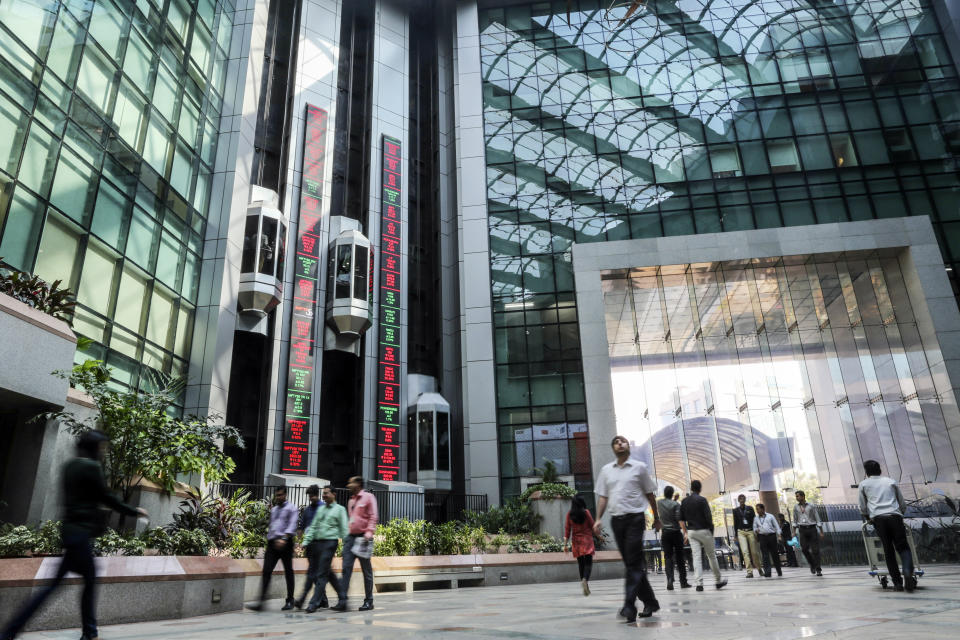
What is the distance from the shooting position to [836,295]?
27.3 metres

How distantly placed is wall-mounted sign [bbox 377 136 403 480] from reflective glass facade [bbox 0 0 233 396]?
986cm

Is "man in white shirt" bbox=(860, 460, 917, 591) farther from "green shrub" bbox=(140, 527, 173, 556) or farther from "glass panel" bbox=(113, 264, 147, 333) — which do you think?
"glass panel" bbox=(113, 264, 147, 333)

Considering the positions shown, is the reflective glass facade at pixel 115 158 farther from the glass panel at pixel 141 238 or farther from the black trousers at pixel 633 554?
the black trousers at pixel 633 554

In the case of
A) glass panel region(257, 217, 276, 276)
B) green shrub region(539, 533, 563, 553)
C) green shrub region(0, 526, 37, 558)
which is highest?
glass panel region(257, 217, 276, 276)

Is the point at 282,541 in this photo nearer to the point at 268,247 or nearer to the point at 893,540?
the point at 893,540

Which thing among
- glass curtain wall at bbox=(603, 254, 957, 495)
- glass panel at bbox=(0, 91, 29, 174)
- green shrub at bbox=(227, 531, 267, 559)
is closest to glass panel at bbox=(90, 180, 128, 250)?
glass panel at bbox=(0, 91, 29, 174)

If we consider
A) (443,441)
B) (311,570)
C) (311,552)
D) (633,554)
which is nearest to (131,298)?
(311,552)

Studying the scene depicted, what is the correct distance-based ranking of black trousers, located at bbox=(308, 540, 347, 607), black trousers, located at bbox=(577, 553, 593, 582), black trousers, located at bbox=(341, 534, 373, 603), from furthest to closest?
black trousers, located at bbox=(577, 553, 593, 582) < black trousers, located at bbox=(341, 534, 373, 603) < black trousers, located at bbox=(308, 540, 347, 607)

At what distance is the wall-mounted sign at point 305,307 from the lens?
2586 centimetres

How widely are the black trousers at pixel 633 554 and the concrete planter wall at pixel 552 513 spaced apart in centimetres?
1565

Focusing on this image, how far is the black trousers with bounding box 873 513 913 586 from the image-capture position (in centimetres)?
782

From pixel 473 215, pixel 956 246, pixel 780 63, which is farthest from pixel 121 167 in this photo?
pixel 956 246

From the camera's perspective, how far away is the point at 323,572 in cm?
827

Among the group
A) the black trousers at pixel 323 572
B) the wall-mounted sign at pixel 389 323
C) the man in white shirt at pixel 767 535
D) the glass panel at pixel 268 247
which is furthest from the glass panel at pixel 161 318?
the man in white shirt at pixel 767 535
